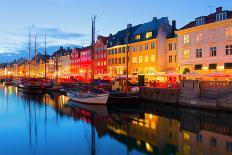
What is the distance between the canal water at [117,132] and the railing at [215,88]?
2.63 metres

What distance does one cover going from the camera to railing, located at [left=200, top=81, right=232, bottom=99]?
32.1 m

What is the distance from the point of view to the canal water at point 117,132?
20.2 metres

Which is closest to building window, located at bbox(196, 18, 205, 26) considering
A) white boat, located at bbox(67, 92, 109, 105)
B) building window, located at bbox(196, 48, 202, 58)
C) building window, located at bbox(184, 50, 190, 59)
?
building window, located at bbox(196, 48, 202, 58)

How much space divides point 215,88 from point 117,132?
564 inches

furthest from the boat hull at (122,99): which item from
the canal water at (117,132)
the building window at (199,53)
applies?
the building window at (199,53)

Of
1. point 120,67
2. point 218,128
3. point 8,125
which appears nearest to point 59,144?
point 8,125

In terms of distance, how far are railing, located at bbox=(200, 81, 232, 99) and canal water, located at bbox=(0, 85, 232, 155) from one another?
2.63 m

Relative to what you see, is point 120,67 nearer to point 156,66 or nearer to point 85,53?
point 156,66

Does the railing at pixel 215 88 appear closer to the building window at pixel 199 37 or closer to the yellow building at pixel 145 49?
the building window at pixel 199 37

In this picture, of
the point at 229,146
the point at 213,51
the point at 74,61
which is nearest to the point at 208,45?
the point at 213,51

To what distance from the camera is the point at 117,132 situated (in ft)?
82.9

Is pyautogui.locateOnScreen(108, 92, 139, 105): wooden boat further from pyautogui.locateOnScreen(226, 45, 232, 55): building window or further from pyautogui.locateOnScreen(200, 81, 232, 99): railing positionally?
pyautogui.locateOnScreen(226, 45, 232, 55): building window

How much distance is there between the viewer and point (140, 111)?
35844 mm

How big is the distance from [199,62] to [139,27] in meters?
27.8
